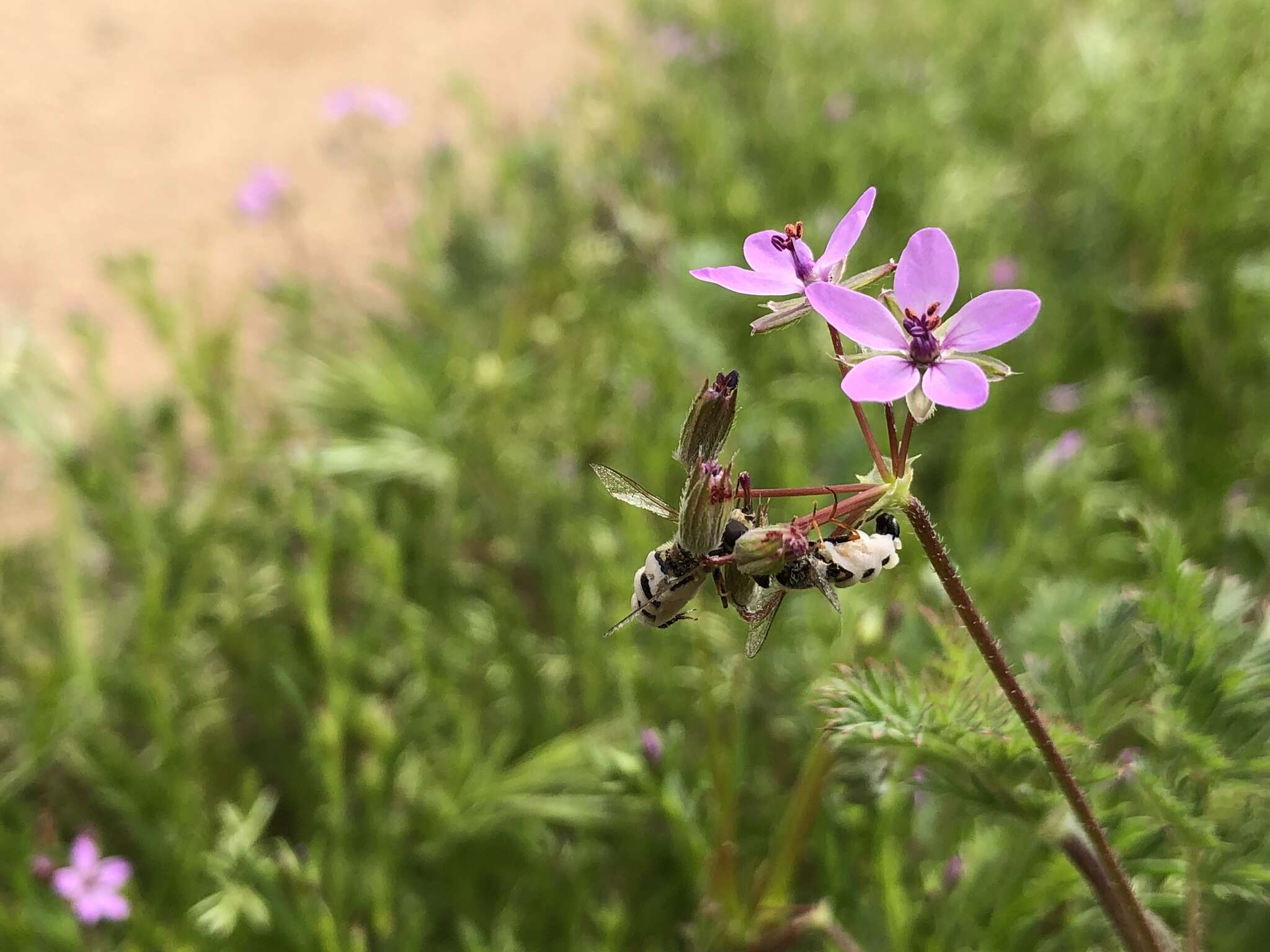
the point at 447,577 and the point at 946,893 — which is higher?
the point at 447,577

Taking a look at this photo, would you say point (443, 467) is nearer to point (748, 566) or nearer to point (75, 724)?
point (75, 724)

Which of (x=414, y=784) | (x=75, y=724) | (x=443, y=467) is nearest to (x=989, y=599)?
(x=414, y=784)

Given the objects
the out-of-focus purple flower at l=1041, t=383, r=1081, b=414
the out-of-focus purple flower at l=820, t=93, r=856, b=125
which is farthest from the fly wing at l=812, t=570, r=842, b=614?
the out-of-focus purple flower at l=820, t=93, r=856, b=125

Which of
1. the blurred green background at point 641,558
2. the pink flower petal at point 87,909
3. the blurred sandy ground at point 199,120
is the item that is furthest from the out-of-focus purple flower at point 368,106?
the pink flower petal at point 87,909

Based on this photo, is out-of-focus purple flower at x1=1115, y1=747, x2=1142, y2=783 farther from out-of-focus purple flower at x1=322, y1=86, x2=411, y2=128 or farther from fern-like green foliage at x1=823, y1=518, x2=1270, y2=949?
out-of-focus purple flower at x1=322, y1=86, x2=411, y2=128

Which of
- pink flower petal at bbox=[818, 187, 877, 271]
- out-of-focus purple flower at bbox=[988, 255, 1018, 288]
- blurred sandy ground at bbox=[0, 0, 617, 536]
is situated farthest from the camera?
blurred sandy ground at bbox=[0, 0, 617, 536]

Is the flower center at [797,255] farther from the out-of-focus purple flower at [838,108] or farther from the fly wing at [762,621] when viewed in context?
the out-of-focus purple flower at [838,108]
